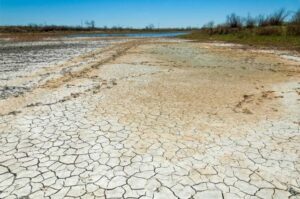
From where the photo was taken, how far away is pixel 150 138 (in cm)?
497

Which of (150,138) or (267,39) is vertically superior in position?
(267,39)

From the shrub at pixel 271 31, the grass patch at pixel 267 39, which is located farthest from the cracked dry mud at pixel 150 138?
the shrub at pixel 271 31

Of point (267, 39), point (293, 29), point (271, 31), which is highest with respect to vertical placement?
point (293, 29)

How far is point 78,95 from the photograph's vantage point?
25.3ft

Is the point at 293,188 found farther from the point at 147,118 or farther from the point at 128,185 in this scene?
the point at 147,118

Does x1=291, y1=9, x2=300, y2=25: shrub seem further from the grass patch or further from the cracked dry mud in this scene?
the cracked dry mud

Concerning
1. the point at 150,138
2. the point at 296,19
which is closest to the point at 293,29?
the point at 296,19

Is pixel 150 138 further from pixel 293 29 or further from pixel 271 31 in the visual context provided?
pixel 271 31

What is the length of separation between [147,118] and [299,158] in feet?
9.61

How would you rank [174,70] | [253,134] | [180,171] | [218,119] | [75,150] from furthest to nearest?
[174,70], [218,119], [253,134], [75,150], [180,171]

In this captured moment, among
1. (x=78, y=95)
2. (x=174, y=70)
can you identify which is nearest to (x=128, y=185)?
(x=78, y=95)

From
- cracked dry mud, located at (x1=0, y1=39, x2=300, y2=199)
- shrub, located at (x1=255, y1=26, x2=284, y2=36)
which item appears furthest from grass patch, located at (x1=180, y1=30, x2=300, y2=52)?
cracked dry mud, located at (x1=0, y1=39, x2=300, y2=199)

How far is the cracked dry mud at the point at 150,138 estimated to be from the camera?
3.59 meters

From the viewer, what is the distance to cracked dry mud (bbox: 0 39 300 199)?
3588mm
